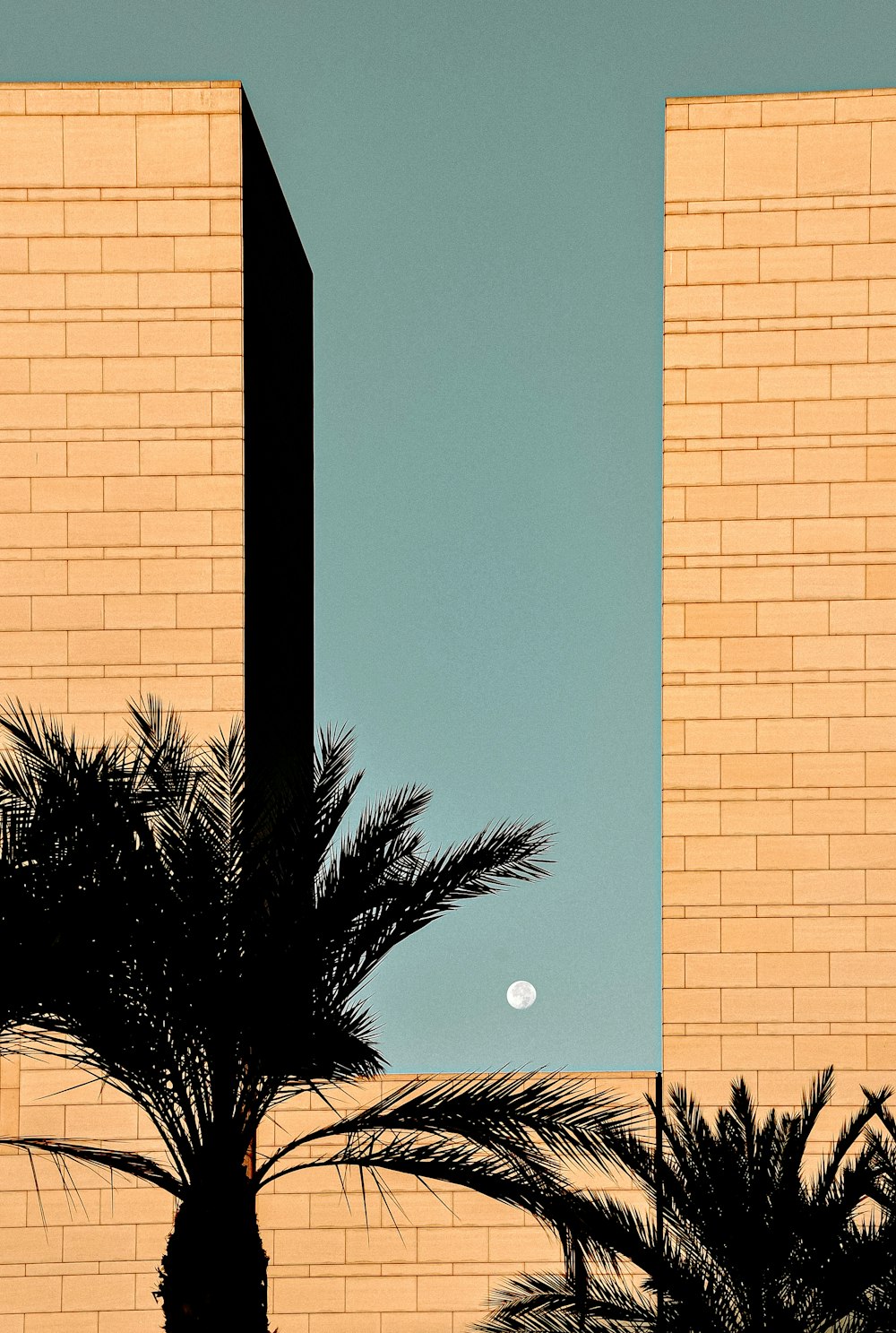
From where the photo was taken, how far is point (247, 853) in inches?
364

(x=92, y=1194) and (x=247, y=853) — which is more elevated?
(x=247, y=853)

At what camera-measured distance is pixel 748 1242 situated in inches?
344

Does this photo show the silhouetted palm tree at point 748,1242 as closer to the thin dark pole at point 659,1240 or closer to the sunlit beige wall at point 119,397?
the thin dark pole at point 659,1240

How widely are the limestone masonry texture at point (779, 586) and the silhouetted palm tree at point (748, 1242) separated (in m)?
3.54

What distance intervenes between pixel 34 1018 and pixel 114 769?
1.59 m

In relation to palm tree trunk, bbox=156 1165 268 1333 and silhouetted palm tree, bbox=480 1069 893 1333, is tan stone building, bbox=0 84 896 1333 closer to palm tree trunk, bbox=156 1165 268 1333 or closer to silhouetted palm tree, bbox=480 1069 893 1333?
silhouetted palm tree, bbox=480 1069 893 1333

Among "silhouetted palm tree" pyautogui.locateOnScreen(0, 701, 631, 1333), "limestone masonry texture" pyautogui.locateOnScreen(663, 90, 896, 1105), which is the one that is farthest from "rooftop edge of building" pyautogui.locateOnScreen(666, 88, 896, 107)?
"silhouetted palm tree" pyautogui.locateOnScreen(0, 701, 631, 1333)

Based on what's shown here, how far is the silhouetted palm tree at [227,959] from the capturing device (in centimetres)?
831

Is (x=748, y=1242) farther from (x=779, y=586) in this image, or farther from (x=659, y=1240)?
(x=779, y=586)

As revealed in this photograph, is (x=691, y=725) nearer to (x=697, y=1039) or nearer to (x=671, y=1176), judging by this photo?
(x=697, y=1039)

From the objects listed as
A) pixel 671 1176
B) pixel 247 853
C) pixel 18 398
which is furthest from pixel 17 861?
pixel 18 398

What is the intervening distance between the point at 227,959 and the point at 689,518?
23.6ft

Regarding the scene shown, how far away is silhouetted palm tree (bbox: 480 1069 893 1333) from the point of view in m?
8.72

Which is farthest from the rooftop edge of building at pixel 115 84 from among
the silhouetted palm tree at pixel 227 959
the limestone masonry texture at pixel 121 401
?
the silhouetted palm tree at pixel 227 959
